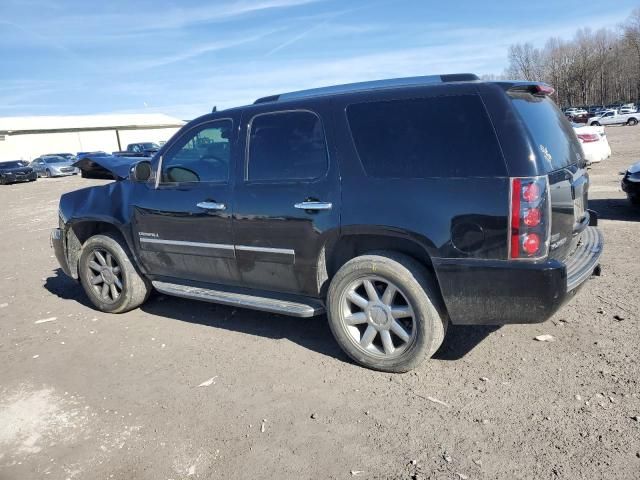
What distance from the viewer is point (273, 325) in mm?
4879

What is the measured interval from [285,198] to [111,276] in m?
2.52

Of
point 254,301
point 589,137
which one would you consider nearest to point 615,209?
point 589,137

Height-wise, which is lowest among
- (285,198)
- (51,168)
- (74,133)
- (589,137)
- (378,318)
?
(378,318)

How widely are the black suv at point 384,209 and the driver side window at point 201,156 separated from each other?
0.01 m

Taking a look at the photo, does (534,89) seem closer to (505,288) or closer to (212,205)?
(505,288)

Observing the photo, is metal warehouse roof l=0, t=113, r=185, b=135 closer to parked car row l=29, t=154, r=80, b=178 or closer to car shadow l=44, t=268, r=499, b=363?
parked car row l=29, t=154, r=80, b=178

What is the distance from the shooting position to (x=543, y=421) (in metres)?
3.03

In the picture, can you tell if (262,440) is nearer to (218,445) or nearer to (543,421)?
(218,445)

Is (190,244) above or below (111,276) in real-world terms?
above

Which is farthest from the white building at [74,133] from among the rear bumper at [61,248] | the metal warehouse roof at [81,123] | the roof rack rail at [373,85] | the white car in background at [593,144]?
the roof rack rail at [373,85]

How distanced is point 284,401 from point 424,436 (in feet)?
3.28

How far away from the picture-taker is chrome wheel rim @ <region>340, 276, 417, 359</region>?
364cm

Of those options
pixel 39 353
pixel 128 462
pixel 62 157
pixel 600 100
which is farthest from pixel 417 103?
pixel 600 100

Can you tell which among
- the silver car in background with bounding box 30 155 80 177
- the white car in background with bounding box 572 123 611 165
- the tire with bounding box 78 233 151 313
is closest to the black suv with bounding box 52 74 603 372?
the tire with bounding box 78 233 151 313
